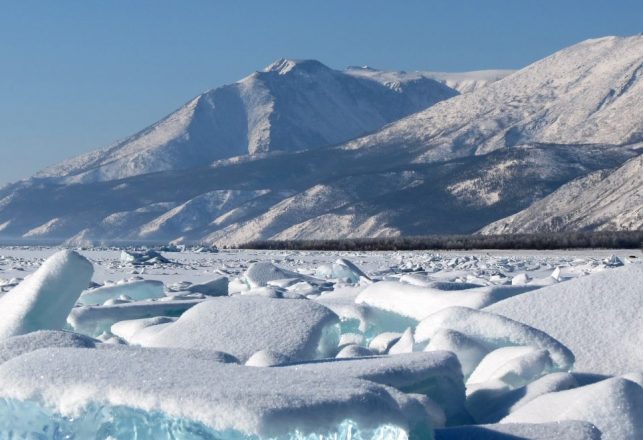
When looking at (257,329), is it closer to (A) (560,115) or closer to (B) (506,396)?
(B) (506,396)

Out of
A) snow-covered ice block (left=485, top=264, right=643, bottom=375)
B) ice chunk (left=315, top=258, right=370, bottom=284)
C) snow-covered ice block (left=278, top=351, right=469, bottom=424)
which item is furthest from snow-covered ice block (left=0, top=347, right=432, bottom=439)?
ice chunk (left=315, top=258, right=370, bottom=284)

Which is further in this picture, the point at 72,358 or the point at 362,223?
the point at 362,223

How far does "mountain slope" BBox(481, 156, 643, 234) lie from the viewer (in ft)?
261

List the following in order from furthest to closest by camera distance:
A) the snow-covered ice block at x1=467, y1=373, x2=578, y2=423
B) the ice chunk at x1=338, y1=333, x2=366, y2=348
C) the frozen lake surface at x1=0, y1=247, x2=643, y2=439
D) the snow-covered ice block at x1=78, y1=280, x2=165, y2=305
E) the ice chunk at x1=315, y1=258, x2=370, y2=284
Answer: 1. the ice chunk at x1=315, y1=258, x2=370, y2=284
2. the snow-covered ice block at x1=78, y1=280, x2=165, y2=305
3. the ice chunk at x1=338, y1=333, x2=366, y2=348
4. the snow-covered ice block at x1=467, y1=373, x2=578, y2=423
5. the frozen lake surface at x1=0, y1=247, x2=643, y2=439

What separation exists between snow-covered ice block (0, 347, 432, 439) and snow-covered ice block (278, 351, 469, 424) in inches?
17.7

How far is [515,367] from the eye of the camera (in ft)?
22.9

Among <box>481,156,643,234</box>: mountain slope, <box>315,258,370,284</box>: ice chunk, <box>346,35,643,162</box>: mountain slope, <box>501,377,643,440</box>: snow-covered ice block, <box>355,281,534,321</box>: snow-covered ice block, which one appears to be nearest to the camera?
<box>501,377,643,440</box>: snow-covered ice block

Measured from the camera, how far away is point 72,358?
550cm

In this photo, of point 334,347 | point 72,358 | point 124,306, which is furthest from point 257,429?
point 124,306

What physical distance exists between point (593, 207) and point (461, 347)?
281ft

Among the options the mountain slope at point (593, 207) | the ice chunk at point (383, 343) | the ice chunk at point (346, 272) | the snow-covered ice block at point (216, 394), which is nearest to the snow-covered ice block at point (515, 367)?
the ice chunk at point (383, 343)

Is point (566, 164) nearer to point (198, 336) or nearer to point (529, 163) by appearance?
point (529, 163)

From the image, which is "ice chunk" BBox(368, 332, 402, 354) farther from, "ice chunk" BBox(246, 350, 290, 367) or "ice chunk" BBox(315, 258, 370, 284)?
"ice chunk" BBox(315, 258, 370, 284)

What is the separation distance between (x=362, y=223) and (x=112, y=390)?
12603 cm
